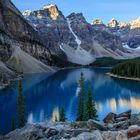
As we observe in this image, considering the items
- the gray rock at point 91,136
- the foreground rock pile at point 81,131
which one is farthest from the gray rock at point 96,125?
the gray rock at point 91,136

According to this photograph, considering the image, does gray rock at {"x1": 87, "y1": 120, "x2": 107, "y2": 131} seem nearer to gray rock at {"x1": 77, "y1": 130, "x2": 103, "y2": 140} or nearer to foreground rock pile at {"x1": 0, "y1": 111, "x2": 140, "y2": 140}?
foreground rock pile at {"x1": 0, "y1": 111, "x2": 140, "y2": 140}

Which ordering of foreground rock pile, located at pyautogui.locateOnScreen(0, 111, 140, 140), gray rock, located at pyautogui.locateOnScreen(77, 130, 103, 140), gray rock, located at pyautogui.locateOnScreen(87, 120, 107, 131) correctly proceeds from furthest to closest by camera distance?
gray rock, located at pyautogui.locateOnScreen(87, 120, 107, 131), foreground rock pile, located at pyautogui.locateOnScreen(0, 111, 140, 140), gray rock, located at pyautogui.locateOnScreen(77, 130, 103, 140)

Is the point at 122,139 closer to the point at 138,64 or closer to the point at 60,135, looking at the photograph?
the point at 60,135

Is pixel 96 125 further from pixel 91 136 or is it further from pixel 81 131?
pixel 91 136

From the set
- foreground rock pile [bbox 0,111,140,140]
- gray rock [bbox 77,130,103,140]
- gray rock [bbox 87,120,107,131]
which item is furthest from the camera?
gray rock [bbox 87,120,107,131]

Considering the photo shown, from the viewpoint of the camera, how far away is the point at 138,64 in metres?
190

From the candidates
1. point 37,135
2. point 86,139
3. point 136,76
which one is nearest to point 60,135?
point 37,135

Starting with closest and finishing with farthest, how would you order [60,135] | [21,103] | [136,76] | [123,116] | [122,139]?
[122,139] < [60,135] < [123,116] < [21,103] < [136,76]

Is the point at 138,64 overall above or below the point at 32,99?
above

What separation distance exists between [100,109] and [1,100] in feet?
131

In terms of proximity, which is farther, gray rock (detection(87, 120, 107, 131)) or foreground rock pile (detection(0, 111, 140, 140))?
gray rock (detection(87, 120, 107, 131))

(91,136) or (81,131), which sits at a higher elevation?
(91,136)

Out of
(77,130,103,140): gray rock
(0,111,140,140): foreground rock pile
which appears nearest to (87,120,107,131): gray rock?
(0,111,140,140): foreground rock pile

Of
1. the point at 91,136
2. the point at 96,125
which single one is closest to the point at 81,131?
the point at 96,125
